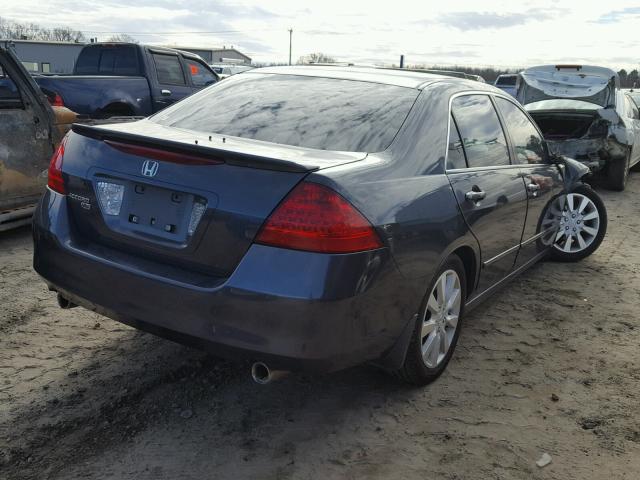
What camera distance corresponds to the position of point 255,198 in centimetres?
238

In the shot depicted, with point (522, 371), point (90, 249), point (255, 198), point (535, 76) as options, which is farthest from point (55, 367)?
point (535, 76)

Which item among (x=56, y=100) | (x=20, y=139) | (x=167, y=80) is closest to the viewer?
(x=20, y=139)

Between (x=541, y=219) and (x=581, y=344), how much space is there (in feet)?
3.44

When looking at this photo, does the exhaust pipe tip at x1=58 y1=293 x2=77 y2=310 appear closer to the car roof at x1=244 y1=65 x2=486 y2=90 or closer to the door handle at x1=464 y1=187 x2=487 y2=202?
the car roof at x1=244 y1=65 x2=486 y2=90

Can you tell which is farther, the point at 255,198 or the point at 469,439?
the point at 469,439

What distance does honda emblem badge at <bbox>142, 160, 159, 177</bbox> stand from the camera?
257cm

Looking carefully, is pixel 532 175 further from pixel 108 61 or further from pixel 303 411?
pixel 108 61

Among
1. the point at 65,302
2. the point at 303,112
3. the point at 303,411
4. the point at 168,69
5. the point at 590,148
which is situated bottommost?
the point at 303,411

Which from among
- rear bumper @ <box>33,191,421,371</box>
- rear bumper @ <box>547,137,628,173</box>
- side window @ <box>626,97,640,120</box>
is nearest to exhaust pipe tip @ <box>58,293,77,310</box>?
rear bumper @ <box>33,191,421,371</box>

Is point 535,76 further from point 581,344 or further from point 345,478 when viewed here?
point 345,478

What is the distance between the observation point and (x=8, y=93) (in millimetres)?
5391

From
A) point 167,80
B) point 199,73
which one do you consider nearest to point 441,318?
point 167,80

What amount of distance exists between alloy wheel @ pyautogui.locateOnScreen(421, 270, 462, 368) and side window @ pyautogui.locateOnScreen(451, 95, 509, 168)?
0.71 m

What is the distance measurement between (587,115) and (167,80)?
6760 mm
